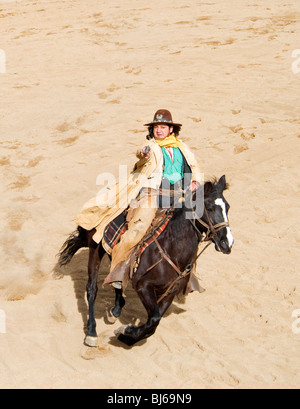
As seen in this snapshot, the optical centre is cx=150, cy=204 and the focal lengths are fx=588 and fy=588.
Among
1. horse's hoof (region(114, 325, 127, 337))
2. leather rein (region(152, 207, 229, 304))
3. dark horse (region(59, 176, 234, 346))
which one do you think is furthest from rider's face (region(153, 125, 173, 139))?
horse's hoof (region(114, 325, 127, 337))

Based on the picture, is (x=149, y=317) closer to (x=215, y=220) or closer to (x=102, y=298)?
(x=215, y=220)

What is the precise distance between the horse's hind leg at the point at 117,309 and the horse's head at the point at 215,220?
69.9 inches

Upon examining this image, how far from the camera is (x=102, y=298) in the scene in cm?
802

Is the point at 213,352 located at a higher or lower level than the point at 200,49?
lower

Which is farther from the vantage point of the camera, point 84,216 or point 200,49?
point 200,49

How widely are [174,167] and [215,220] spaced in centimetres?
107

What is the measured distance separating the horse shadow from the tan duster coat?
97cm

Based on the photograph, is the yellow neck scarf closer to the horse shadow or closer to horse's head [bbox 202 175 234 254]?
horse's head [bbox 202 175 234 254]

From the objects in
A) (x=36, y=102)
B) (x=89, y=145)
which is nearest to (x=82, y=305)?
(x=89, y=145)

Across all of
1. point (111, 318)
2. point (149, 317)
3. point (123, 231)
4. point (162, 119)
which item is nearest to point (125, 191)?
point (123, 231)

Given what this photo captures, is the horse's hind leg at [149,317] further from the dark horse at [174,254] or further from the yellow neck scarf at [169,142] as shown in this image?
A: the yellow neck scarf at [169,142]

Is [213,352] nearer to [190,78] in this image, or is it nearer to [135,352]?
[135,352]

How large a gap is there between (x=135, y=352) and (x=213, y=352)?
0.90 m

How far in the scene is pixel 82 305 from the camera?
25.4 feet
